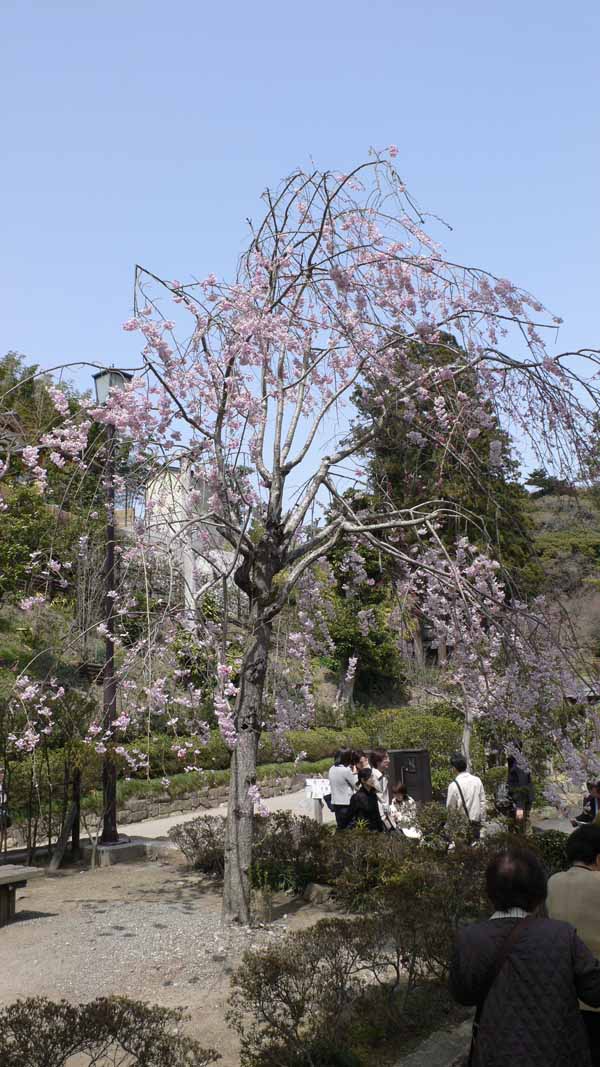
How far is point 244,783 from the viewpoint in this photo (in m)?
7.54

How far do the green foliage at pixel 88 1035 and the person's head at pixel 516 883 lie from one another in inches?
69.1

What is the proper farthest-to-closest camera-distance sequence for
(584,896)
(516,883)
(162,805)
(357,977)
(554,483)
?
(162,805) → (554,483) → (357,977) → (584,896) → (516,883)

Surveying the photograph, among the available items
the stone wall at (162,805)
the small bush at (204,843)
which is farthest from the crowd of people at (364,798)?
the stone wall at (162,805)

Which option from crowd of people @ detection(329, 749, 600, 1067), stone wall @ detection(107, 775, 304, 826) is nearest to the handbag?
crowd of people @ detection(329, 749, 600, 1067)

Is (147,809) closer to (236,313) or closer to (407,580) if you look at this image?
(407,580)

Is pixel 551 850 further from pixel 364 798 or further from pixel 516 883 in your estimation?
pixel 516 883

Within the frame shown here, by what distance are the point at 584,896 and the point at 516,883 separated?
699 millimetres

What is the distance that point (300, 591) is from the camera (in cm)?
970

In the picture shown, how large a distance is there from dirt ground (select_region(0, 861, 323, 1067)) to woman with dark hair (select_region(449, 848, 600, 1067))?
2.56m

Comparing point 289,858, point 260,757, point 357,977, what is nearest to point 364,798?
point 289,858

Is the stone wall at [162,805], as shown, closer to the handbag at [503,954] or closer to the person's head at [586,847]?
the person's head at [586,847]

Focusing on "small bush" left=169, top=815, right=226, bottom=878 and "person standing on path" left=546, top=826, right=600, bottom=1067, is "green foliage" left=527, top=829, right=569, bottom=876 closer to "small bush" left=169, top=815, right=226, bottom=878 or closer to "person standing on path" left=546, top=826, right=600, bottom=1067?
"small bush" left=169, top=815, right=226, bottom=878

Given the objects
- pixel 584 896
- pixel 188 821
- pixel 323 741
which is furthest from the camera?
pixel 323 741

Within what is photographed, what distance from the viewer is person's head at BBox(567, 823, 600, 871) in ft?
11.2
